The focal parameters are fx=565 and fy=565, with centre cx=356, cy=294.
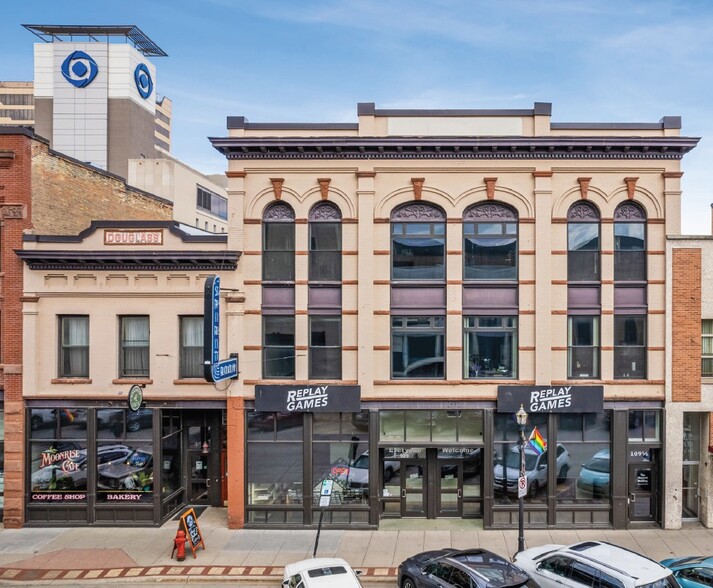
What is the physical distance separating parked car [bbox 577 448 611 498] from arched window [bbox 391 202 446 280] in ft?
26.1

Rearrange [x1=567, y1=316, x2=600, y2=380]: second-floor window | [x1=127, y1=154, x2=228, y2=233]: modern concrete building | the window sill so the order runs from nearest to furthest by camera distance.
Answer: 1. [x1=567, y1=316, x2=600, y2=380]: second-floor window
2. the window sill
3. [x1=127, y1=154, x2=228, y2=233]: modern concrete building

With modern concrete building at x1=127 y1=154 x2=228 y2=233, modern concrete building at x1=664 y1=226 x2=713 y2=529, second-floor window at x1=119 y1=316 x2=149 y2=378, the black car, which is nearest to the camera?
the black car

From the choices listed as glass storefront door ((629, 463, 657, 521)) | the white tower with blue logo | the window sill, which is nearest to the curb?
the window sill

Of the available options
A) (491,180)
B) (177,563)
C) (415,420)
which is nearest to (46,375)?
(177,563)

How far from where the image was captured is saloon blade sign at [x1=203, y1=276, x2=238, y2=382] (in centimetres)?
1706

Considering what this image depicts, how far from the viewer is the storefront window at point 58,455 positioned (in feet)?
62.8

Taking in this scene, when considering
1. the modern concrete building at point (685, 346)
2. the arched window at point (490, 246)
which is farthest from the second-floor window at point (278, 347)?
the modern concrete building at point (685, 346)

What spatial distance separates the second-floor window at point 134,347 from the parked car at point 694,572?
16.5 metres

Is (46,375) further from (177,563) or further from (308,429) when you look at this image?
(308,429)

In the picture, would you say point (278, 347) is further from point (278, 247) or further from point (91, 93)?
point (91, 93)

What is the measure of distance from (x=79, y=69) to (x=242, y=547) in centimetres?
5861

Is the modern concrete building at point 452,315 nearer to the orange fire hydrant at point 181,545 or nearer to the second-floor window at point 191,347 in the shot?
the second-floor window at point 191,347

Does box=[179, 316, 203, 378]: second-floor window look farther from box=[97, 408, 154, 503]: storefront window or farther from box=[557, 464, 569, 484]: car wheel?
box=[557, 464, 569, 484]: car wheel

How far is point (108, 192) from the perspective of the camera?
→ 80.7 ft
